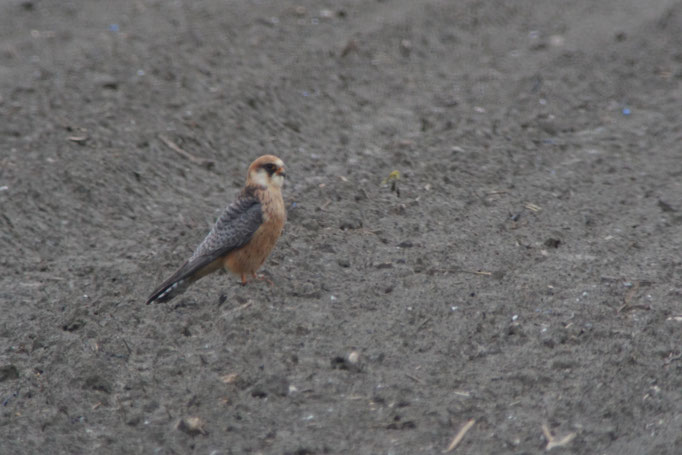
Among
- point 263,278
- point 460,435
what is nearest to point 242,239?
point 263,278

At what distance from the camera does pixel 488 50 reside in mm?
9359

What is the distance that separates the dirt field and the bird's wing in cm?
26

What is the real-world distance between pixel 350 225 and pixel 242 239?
0.98 meters

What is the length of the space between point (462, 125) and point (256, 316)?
329 centimetres

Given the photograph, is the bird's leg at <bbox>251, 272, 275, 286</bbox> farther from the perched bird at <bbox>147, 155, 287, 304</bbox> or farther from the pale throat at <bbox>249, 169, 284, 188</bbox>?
the pale throat at <bbox>249, 169, 284, 188</bbox>

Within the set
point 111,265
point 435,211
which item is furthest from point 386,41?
point 111,265

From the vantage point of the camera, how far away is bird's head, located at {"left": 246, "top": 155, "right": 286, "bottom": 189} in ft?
19.1

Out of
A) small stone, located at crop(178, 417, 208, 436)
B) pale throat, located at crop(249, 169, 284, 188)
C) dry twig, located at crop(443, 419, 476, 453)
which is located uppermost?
pale throat, located at crop(249, 169, 284, 188)

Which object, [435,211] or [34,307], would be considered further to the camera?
[435,211]

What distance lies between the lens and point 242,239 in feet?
18.1

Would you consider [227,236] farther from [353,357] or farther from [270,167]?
[353,357]

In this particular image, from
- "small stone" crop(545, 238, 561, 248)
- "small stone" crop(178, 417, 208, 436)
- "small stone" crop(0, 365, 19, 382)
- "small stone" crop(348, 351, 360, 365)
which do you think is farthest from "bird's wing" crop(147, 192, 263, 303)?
"small stone" crop(545, 238, 561, 248)

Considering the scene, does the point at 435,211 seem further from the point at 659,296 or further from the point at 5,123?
the point at 5,123

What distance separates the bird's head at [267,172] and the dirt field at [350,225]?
0.50 m
